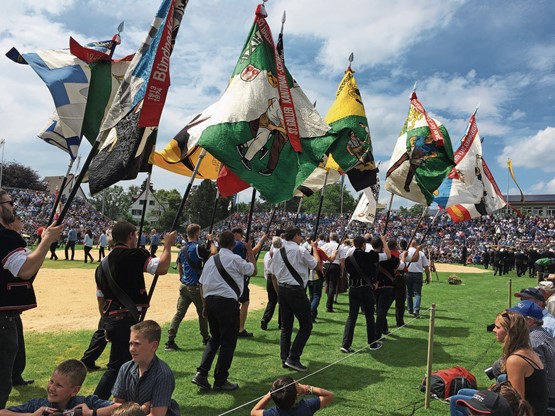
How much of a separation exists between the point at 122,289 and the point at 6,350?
1.15 meters

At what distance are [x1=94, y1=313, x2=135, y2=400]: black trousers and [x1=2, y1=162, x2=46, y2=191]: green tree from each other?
→ 8206 centimetres

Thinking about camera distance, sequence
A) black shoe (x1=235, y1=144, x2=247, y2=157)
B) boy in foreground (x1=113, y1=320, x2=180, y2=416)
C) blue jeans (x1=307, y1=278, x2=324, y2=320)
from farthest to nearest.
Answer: blue jeans (x1=307, y1=278, x2=324, y2=320) < black shoe (x1=235, y1=144, x2=247, y2=157) < boy in foreground (x1=113, y1=320, x2=180, y2=416)

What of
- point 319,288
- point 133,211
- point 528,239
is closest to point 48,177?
point 133,211

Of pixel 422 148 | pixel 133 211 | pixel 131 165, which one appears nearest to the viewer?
pixel 131 165

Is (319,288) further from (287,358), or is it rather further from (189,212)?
(189,212)

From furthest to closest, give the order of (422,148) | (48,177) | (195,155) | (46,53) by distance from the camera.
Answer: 1. (48,177)
2. (422,148)
3. (195,155)
4. (46,53)

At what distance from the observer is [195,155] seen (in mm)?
8781

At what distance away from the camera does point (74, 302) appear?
511 inches

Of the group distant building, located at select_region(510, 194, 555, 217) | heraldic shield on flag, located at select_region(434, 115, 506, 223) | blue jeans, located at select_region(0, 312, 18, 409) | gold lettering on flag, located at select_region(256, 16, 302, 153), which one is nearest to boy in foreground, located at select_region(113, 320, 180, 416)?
blue jeans, located at select_region(0, 312, 18, 409)

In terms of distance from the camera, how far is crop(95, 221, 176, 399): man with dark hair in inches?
180

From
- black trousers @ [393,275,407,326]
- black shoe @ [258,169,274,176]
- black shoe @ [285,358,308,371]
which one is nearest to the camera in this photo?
black shoe @ [258,169,274,176]

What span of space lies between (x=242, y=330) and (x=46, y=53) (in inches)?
250

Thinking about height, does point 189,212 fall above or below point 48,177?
below

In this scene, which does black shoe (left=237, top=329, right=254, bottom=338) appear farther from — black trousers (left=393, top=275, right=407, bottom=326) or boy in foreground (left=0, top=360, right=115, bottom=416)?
boy in foreground (left=0, top=360, right=115, bottom=416)
